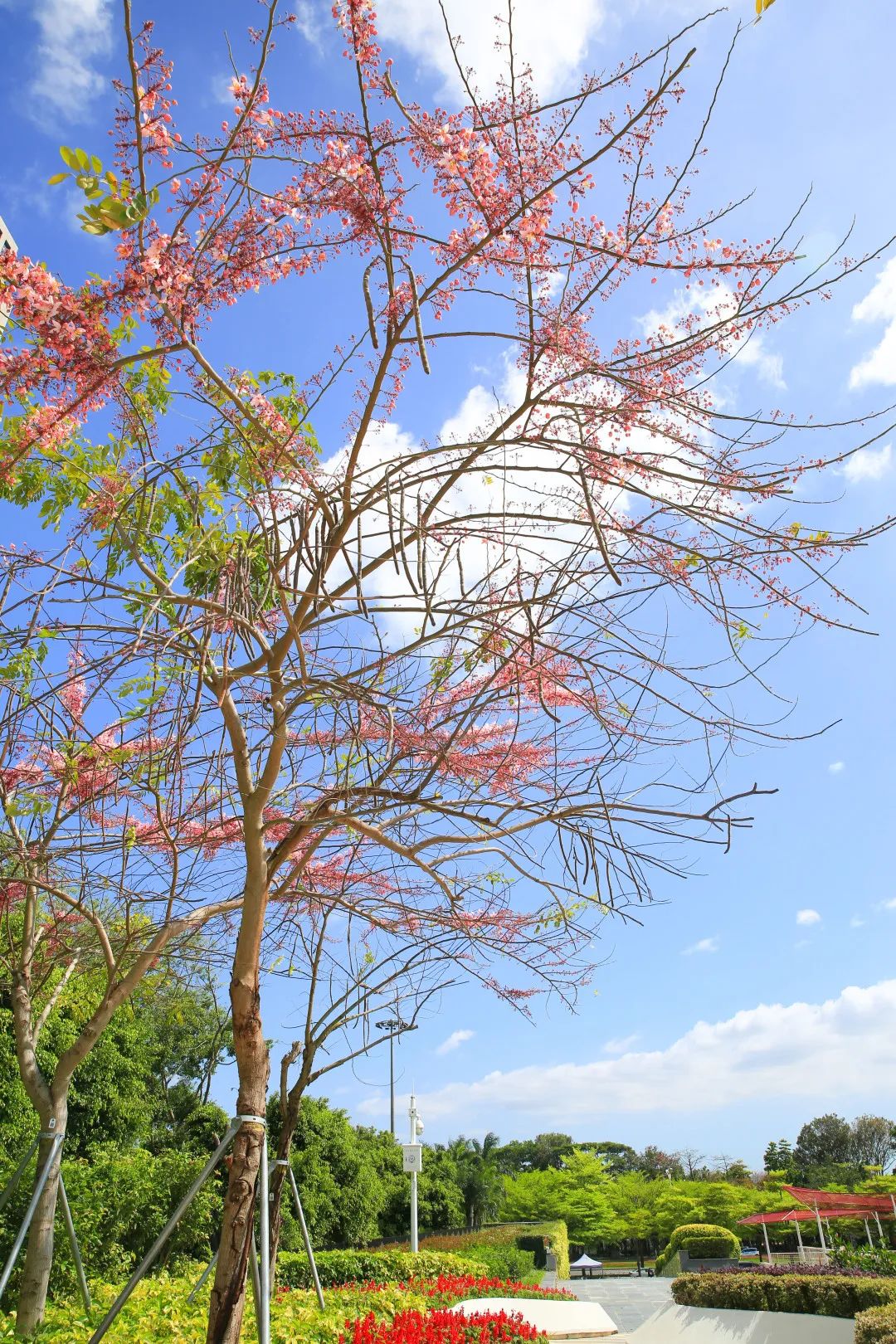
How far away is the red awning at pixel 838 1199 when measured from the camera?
51.2 ft

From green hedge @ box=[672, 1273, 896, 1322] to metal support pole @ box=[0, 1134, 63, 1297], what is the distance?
8025mm

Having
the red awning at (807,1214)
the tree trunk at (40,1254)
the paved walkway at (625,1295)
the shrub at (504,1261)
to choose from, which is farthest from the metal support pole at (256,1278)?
the red awning at (807,1214)

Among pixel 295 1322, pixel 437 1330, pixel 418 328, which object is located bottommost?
pixel 437 1330

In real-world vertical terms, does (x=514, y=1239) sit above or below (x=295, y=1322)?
below

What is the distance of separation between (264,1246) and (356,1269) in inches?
298

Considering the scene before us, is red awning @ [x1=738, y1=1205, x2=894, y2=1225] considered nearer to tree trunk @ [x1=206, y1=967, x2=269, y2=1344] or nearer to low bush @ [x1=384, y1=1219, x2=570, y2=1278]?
low bush @ [x1=384, y1=1219, x2=570, y2=1278]

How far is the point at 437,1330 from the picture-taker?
Result: 538cm

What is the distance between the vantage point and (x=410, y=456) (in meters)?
3.11

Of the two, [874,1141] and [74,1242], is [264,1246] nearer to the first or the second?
[74,1242]

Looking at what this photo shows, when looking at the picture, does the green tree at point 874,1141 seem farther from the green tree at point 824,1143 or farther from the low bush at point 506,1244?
the low bush at point 506,1244

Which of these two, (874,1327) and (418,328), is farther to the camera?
(874,1327)

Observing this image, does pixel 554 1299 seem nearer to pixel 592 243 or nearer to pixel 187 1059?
pixel 187 1059

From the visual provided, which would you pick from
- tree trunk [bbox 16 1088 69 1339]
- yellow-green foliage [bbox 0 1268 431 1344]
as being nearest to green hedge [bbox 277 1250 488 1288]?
yellow-green foliage [bbox 0 1268 431 1344]

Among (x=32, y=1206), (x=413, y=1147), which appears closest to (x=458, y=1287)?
(x=413, y=1147)
